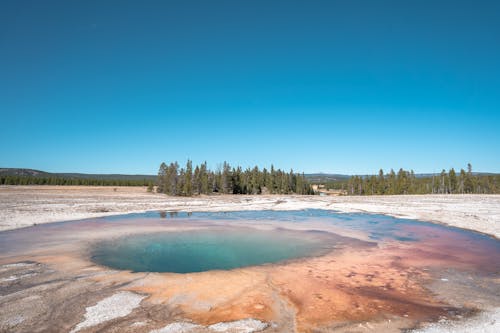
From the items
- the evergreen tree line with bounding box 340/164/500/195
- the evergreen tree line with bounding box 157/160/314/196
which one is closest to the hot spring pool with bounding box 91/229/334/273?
the evergreen tree line with bounding box 157/160/314/196

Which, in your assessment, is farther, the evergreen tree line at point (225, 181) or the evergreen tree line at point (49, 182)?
the evergreen tree line at point (49, 182)

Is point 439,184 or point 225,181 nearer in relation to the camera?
point 225,181

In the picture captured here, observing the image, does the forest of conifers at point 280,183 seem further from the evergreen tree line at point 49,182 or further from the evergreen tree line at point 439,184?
the evergreen tree line at point 49,182

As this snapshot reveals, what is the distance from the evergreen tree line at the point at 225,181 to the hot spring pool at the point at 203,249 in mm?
59668

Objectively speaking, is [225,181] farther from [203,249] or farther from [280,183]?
[203,249]

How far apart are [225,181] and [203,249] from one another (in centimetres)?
7137

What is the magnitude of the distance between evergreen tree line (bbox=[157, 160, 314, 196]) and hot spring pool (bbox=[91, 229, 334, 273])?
59.7m

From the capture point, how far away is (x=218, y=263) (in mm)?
13008

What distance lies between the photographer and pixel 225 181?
87.1 m

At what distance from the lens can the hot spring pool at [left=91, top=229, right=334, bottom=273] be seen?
501 inches

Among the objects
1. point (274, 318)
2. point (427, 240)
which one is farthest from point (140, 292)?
point (427, 240)

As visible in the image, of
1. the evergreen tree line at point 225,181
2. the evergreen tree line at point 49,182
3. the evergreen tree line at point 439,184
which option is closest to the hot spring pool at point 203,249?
the evergreen tree line at point 225,181

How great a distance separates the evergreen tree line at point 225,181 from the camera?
267 ft

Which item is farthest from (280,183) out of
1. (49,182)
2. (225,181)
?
(49,182)
